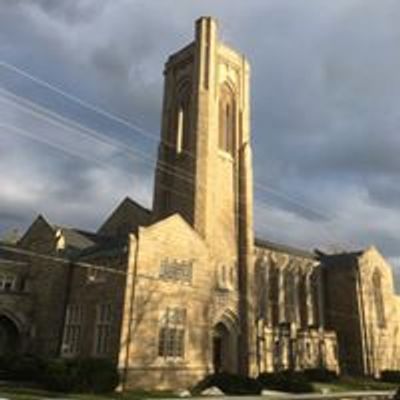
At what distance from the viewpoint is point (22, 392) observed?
23031 millimetres

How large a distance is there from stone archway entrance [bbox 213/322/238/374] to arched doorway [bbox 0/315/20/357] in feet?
48.1

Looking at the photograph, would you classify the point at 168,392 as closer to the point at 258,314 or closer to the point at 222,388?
the point at 222,388

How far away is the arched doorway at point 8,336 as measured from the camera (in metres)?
35.9

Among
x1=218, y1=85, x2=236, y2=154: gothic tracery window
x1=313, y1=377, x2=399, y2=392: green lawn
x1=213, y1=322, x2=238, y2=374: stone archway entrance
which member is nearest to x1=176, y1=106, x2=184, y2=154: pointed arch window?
x1=218, y1=85, x2=236, y2=154: gothic tracery window

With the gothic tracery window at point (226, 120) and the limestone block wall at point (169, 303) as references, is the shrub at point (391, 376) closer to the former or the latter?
the limestone block wall at point (169, 303)

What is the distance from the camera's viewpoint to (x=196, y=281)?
111ft

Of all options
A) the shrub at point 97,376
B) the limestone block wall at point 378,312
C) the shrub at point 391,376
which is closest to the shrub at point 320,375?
the shrub at point 391,376

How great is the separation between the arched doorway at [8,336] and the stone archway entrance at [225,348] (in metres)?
14.7

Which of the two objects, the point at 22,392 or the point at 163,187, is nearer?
the point at 22,392

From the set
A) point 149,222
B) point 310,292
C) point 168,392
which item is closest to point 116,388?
point 168,392

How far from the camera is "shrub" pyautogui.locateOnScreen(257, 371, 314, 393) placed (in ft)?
104

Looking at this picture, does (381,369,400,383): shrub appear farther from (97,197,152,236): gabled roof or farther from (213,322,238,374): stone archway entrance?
(97,197,152,236): gabled roof

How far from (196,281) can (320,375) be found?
48.2 ft

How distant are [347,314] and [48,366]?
36152 mm
